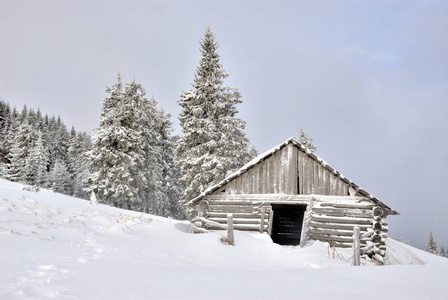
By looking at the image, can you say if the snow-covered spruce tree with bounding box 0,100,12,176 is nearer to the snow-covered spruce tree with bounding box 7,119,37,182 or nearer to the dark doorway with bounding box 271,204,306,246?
the snow-covered spruce tree with bounding box 7,119,37,182

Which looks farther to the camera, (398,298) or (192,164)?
(192,164)

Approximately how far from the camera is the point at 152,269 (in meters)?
5.95

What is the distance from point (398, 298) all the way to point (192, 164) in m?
20.7

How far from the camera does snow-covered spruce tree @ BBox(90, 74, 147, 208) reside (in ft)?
89.5

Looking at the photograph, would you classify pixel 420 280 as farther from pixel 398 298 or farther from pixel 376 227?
pixel 376 227

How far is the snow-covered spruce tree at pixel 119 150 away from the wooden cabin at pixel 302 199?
12.9 metres

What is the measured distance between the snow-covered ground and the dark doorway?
11.9 m

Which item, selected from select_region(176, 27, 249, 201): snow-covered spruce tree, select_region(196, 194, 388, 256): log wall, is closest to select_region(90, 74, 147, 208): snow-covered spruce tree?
select_region(176, 27, 249, 201): snow-covered spruce tree

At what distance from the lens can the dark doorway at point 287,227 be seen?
23.7 meters

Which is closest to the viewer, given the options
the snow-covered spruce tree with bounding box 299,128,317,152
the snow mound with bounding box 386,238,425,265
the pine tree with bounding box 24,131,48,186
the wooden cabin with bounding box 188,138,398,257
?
the wooden cabin with bounding box 188,138,398,257

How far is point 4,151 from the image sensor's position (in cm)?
6562

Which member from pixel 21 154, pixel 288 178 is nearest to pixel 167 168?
pixel 288 178

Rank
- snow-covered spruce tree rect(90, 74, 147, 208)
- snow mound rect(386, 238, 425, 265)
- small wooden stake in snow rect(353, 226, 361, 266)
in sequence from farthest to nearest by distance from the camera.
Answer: snow-covered spruce tree rect(90, 74, 147, 208) < snow mound rect(386, 238, 425, 265) < small wooden stake in snow rect(353, 226, 361, 266)

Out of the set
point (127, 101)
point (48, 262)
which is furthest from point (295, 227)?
point (48, 262)
